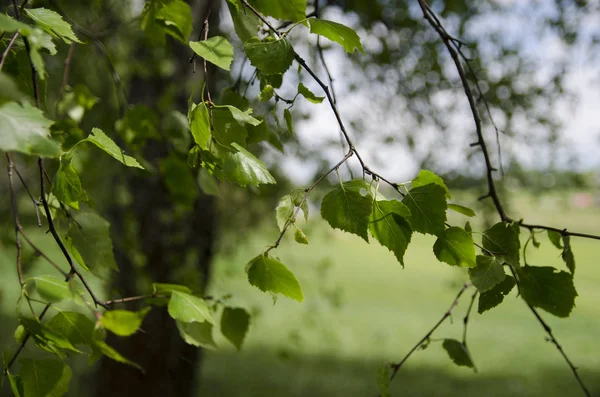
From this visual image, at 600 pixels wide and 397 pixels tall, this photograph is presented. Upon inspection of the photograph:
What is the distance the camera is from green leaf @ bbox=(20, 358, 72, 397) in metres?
0.58

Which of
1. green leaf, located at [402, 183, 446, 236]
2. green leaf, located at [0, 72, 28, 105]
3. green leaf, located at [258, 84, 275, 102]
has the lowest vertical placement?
green leaf, located at [0, 72, 28, 105]

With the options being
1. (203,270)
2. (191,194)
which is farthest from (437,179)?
(203,270)

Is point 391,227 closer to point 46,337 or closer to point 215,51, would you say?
point 215,51

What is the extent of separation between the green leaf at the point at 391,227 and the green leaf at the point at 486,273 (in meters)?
0.08

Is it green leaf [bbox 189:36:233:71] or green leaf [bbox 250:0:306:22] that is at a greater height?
green leaf [bbox 250:0:306:22]

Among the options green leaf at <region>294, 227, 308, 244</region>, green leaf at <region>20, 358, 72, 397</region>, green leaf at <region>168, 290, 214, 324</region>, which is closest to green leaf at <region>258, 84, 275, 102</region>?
green leaf at <region>294, 227, 308, 244</region>

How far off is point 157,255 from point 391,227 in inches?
80.0

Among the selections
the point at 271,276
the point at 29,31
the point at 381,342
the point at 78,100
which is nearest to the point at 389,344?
the point at 381,342

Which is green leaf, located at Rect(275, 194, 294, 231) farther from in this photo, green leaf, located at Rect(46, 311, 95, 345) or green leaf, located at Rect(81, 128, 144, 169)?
green leaf, located at Rect(46, 311, 95, 345)

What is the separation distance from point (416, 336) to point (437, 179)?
18.6ft

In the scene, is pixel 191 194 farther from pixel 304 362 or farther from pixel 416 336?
pixel 416 336

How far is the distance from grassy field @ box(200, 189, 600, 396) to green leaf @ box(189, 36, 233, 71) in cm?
222

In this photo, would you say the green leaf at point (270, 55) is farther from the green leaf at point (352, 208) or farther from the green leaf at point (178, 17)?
the green leaf at point (178, 17)

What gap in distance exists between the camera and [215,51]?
1.79 feet
